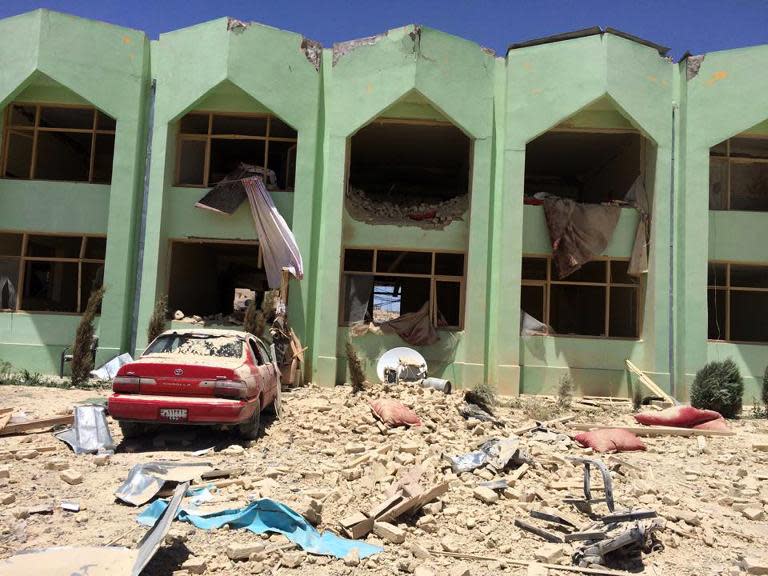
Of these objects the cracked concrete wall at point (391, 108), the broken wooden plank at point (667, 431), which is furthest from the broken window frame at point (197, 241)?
the broken wooden plank at point (667, 431)

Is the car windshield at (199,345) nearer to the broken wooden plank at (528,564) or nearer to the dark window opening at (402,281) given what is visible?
the broken wooden plank at (528,564)

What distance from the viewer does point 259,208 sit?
14828 millimetres

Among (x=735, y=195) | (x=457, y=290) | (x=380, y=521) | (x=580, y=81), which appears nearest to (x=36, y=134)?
(x=457, y=290)

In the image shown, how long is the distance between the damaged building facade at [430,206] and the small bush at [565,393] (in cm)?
37

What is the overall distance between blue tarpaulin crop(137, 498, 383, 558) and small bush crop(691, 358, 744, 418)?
34.7ft

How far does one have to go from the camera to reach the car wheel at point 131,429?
765 cm

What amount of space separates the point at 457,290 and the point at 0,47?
13.3 m

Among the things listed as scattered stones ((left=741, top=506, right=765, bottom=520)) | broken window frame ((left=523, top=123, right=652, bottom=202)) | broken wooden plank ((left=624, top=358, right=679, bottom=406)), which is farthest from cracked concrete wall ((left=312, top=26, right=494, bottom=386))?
scattered stones ((left=741, top=506, right=765, bottom=520))

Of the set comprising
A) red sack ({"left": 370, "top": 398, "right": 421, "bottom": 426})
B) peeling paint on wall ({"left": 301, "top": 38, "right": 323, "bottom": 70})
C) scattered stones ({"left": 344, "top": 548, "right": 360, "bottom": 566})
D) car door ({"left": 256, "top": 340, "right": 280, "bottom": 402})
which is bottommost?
scattered stones ({"left": 344, "top": 548, "right": 360, "bottom": 566})

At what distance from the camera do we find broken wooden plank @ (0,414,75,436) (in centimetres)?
799

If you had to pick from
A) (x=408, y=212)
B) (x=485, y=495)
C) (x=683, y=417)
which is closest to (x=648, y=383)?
(x=683, y=417)

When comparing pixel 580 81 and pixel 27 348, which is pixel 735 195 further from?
pixel 27 348

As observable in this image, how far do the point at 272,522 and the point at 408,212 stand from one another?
11.6m

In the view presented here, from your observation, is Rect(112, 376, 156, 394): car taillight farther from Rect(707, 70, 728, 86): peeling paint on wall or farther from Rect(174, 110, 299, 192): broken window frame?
Rect(707, 70, 728, 86): peeling paint on wall
